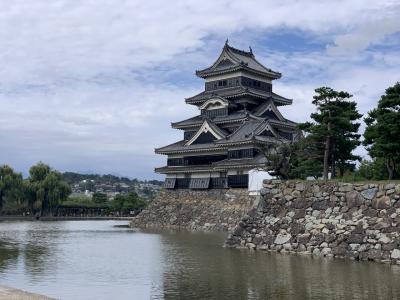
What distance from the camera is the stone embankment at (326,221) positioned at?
65.3 feet

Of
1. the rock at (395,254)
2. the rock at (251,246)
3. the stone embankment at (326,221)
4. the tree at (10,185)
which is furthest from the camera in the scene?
the tree at (10,185)

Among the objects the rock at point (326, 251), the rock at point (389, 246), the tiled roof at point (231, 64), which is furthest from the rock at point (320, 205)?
the tiled roof at point (231, 64)

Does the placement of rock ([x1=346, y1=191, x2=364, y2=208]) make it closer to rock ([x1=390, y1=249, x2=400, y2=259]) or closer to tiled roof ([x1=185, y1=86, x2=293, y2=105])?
rock ([x1=390, y1=249, x2=400, y2=259])

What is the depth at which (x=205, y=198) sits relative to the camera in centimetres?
4762

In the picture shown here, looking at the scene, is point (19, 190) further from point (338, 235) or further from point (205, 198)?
point (338, 235)

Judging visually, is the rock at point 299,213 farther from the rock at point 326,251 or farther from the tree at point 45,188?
the tree at point 45,188

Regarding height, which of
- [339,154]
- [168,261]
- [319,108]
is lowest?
[168,261]

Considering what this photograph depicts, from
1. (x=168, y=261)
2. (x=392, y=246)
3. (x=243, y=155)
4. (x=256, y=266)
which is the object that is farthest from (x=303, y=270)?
(x=243, y=155)

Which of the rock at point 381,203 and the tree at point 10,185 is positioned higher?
the tree at point 10,185

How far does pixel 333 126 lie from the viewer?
85.1ft

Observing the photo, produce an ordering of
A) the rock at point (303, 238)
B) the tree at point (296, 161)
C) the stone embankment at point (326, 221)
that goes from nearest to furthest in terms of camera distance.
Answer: the stone embankment at point (326, 221), the rock at point (303, 238), the tree at point (296, 161)

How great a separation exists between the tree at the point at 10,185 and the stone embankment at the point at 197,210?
73.1 ft

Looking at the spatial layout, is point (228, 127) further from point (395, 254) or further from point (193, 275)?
point (193, 275)

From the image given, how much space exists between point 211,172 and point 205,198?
237cm
